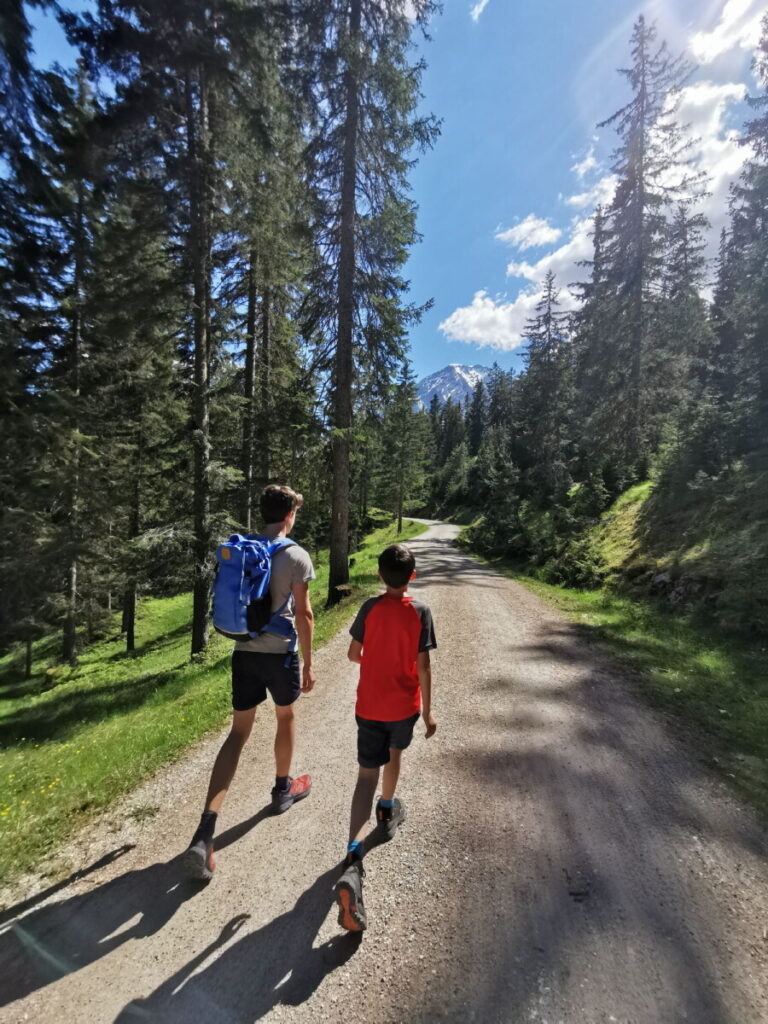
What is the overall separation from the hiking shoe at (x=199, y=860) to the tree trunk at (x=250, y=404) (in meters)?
10.2

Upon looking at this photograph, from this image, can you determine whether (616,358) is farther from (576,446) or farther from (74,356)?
(74,356)

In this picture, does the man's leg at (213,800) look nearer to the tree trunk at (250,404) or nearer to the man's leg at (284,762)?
the man's leg at (284,762)

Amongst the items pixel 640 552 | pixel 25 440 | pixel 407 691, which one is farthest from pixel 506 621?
pixel 25 440

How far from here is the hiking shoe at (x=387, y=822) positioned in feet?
10.9

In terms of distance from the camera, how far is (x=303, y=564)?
3365 millimetres

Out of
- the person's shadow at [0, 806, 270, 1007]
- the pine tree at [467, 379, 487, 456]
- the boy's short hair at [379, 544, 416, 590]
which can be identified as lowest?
the person's shadow at [0, 806, 270, 1007]

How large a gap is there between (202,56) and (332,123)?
3.98 m

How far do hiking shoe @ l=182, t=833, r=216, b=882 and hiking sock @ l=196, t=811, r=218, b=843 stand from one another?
1 cm

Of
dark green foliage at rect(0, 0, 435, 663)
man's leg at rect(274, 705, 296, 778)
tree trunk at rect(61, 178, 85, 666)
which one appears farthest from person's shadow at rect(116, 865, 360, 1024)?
tree trunk at rect(61, 178, 85, 666)

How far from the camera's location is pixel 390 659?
2.98 m

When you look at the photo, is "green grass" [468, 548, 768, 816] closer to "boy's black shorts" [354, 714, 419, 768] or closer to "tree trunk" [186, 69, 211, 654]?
"boy's black shorts" [354, 714, 419, 768]

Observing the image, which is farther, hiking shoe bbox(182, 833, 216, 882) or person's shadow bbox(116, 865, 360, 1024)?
hiking shoe bbox(182, 833, 216, 882)

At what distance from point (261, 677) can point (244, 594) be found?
0.74m

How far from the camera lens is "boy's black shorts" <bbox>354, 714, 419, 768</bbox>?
9.90ft
